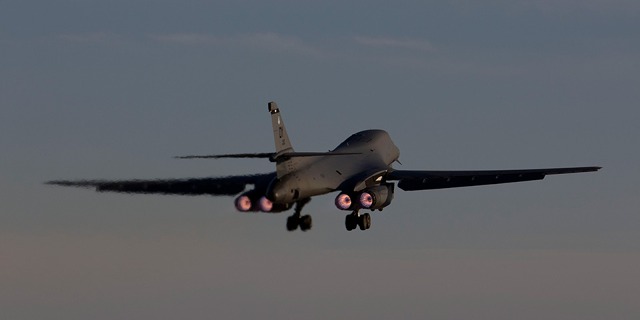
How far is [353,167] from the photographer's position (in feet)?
365

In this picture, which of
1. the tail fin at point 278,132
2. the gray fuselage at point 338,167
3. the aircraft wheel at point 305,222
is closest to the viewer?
the gray fuselage at point 338,167

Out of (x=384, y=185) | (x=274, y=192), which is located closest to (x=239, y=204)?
(x=274, y=192)

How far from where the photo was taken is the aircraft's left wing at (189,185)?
4131 inches

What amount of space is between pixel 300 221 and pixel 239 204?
18.7 feet

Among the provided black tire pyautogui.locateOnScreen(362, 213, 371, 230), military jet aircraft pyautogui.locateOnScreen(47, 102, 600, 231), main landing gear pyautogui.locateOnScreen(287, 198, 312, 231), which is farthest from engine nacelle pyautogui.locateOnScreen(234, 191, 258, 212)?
black tire pyautogui.locateOnScreen(362, 213, 371, 230)

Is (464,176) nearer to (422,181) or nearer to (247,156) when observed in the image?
(422,181)

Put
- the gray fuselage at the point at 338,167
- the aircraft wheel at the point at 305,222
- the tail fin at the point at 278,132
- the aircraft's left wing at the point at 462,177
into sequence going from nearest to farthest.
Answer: the gray fuselage at the point at 338,167
the tail fin at the point at 278,132
the aircraft wheel at the point at 305,222
the aircraft's left wing at the point at 462,177

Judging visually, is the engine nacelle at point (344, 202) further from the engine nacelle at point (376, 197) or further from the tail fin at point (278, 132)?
the tail fin at point (278, 132)

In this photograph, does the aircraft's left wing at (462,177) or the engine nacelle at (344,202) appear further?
the aircraft's left wing at (462,177)

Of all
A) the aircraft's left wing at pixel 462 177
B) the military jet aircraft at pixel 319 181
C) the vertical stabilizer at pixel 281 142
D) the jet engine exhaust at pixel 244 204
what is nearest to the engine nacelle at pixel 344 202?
the military jet aircraft at pixel 319 181

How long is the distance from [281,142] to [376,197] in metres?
7.53

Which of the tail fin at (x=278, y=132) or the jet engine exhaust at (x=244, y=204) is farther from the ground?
the tail fin at (x=278, y=132)

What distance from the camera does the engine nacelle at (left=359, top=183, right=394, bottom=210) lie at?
355 ft

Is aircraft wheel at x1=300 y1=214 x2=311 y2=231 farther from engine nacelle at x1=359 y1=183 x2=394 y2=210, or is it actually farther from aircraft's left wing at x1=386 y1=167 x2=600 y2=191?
aircraft's left wing at x1=386 y1=167 x2=600 y2=191
